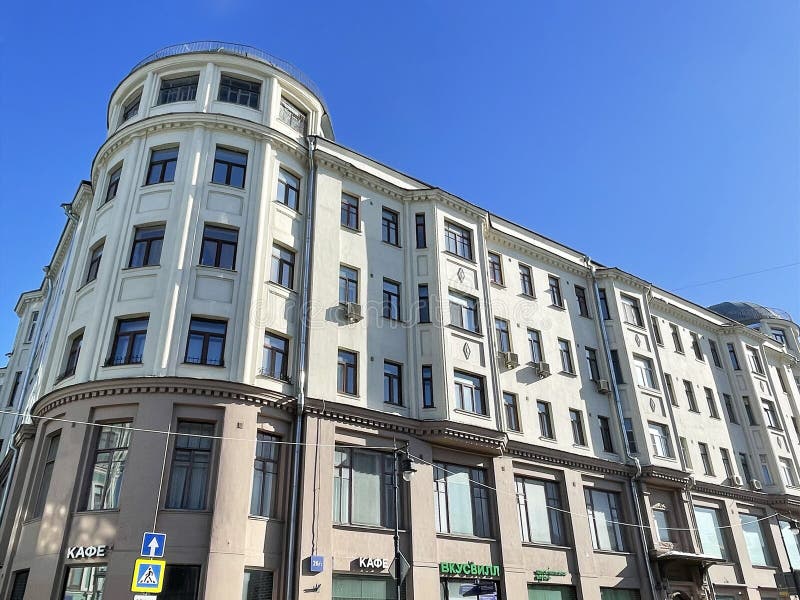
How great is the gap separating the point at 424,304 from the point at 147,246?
10.6 metres

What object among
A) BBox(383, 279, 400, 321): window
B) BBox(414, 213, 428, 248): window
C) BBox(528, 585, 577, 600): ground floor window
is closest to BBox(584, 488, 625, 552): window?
BBox(528, 585, 577, 600): ground floor window

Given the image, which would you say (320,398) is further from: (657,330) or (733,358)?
(733,358)

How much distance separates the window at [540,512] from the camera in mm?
24203

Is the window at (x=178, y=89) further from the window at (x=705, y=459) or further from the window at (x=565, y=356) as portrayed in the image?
the window at (x=705, y=459)

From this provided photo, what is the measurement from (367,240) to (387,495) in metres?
10.1

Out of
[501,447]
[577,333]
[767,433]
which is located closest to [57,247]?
[501,447]

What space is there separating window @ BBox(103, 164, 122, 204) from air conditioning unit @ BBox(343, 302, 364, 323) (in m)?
9.63

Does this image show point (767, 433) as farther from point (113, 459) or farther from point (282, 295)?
point (113, 459)

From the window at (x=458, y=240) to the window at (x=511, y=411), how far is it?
6311 millimetres

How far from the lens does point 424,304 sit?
25406mm

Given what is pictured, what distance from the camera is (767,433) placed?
3672 cm

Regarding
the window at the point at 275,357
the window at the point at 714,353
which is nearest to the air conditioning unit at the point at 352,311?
the window at the point at 275,357

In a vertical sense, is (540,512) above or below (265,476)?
below

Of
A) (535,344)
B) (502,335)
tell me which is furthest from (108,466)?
(535,344)
